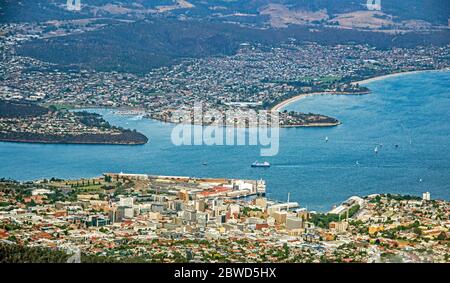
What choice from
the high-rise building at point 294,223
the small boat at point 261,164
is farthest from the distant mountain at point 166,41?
the high-rise building at point 294,223

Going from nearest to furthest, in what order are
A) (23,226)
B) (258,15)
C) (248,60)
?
(23,226)
(248,60)
(258,15)

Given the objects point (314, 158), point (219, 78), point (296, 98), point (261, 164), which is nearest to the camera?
point (261, 164)

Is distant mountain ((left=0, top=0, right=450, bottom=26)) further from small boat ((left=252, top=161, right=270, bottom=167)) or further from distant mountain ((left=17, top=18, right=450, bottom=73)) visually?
small boat ((left=252, top=161, right=270, bottom=167))

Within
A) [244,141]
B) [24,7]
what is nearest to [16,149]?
[244,141]

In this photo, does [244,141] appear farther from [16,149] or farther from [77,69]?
[77,69]

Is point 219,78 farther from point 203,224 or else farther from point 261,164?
point 203,224

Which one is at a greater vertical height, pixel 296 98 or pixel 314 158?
pixel 296 98

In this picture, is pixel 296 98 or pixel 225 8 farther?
pixel 225 8

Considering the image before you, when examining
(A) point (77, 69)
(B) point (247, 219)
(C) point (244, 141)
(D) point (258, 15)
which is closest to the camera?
(B) point (247, 219)

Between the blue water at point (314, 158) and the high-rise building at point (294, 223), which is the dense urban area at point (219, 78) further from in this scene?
the high-rise building at point (294, 223)

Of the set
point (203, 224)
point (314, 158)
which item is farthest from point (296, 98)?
point (203, 224)
